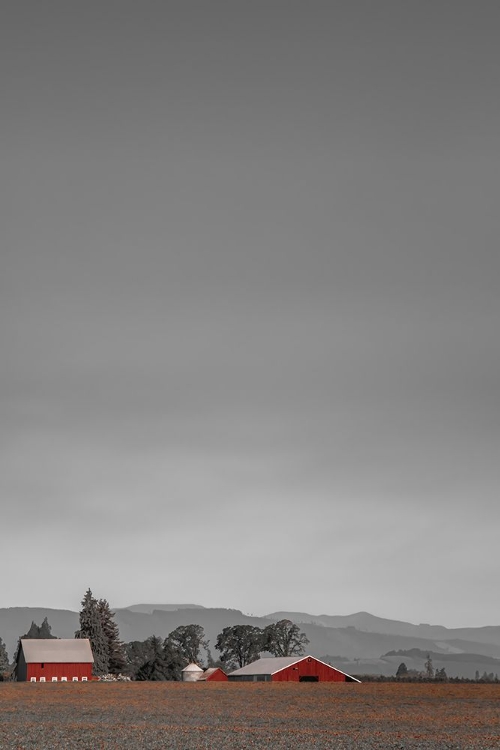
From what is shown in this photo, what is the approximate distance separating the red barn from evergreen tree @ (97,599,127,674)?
18998mm

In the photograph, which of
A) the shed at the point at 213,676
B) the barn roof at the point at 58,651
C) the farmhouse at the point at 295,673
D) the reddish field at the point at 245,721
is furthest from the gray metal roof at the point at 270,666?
the reddish field at the point at 245,721

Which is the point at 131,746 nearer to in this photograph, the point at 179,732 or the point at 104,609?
the point at 179,732

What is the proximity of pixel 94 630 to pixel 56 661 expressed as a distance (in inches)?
781

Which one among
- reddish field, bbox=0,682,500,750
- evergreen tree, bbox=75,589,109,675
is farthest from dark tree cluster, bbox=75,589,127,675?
reddish field, bbox=0,682,500,750

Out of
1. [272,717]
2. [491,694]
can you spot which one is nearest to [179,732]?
[272,717]

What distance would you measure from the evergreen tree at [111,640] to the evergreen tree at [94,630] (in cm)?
208

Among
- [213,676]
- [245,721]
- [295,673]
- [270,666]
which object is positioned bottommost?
[245,721]

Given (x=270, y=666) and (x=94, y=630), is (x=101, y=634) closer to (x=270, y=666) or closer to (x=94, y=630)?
(x=94, y=630)

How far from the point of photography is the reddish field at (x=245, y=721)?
1812 inches

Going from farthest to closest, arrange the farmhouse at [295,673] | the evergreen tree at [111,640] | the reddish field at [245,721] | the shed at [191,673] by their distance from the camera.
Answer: the evergreen tree at [111,640] < the shed at [191,673] < the farmhouse at [295,673] < the reddish field at [245,721]

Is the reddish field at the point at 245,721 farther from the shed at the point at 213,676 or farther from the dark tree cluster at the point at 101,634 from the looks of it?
the dark tree cluster at the point at 101,634

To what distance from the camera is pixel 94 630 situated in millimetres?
169750

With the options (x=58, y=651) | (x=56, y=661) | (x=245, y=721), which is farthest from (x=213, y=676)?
(x=245, y=721)

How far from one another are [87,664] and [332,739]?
363 ft
